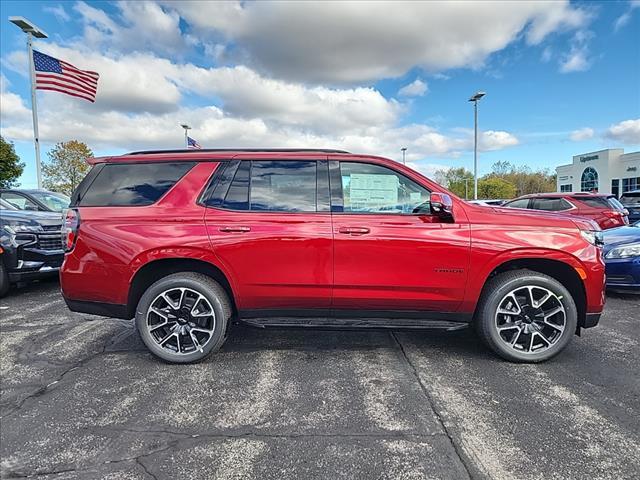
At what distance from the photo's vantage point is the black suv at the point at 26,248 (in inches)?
230

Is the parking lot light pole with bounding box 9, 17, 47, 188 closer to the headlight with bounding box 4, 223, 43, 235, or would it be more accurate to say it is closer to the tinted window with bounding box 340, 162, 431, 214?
the headlight with bounding box 4, 223, 43, 235

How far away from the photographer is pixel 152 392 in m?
3.05

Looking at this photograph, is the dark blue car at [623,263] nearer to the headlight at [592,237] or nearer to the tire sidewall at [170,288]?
the headlight at [592,237]

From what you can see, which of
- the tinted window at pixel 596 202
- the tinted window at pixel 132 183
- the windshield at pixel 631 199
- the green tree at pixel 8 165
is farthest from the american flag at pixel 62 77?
the green tree at pixel 8 165

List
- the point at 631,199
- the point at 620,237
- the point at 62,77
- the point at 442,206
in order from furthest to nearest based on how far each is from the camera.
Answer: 1. the point at 631,199
2. the point at 62,77
3. the point at 620,237
4. the point at 442,206

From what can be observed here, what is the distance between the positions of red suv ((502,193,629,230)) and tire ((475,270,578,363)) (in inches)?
277

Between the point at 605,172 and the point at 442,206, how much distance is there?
177 feet

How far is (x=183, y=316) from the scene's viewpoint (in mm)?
3559

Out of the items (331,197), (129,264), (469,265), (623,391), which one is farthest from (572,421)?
(129,264)

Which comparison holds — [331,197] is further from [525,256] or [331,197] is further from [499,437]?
[499,437]

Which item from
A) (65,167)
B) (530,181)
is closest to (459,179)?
(530,181)

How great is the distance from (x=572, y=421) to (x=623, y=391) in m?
0.76

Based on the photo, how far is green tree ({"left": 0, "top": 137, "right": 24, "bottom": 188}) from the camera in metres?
33.9

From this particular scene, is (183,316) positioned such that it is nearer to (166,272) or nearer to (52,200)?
(166,272)
